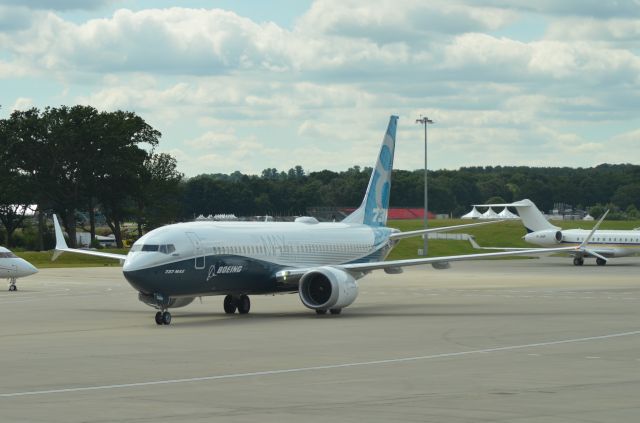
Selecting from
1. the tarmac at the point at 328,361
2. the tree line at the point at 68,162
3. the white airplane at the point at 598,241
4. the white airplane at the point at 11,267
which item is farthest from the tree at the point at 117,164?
the tarmac at the point at 328,361

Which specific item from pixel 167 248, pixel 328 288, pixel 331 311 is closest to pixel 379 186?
pixel 331 311

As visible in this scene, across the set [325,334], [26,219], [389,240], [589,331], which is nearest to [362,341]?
[325,334]

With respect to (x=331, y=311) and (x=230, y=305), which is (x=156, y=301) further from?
(x=331, y=311)

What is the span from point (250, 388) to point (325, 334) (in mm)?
12776

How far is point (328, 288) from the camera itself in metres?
43.5

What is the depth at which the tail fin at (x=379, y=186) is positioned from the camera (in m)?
53.3

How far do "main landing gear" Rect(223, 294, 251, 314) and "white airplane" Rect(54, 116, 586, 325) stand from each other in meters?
0.04

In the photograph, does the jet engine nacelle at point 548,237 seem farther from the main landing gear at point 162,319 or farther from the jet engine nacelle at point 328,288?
the main landing gear at point 162,319

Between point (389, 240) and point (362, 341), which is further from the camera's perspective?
point (389, 240)

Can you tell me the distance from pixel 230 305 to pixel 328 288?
4142mm

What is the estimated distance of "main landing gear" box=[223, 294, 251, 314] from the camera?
4509cm

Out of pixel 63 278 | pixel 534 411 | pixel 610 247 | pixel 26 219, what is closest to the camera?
pixel 534 411

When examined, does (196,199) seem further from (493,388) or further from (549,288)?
(493,388)

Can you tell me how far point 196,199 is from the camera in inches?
7274
